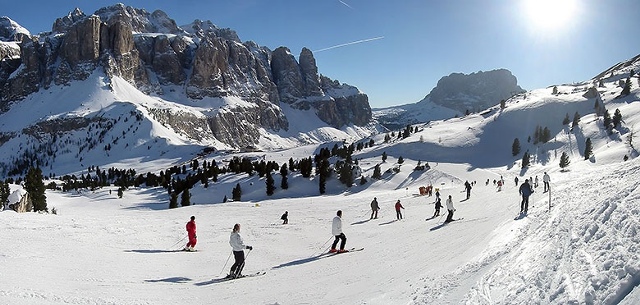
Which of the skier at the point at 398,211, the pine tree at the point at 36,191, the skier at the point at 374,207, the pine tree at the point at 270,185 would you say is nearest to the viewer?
the skier at the point at 398,211

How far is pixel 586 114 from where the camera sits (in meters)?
104

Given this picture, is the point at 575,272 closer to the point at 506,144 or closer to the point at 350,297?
the point at 350,297

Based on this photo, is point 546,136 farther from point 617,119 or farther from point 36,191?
point 36,191

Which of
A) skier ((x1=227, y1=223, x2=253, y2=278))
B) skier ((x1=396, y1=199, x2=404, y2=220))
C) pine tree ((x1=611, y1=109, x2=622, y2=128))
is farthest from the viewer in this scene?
pine tree ((x1=611, y1=109, x2=622, y2=128))

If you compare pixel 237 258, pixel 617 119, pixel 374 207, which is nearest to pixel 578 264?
pixel 237 258

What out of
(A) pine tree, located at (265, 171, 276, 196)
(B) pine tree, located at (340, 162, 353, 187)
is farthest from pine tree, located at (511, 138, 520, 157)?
(A) pine tree, located at (265, 171, 276, 196)

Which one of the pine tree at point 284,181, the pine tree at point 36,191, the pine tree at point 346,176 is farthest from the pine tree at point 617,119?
the pine tree at point 36,191

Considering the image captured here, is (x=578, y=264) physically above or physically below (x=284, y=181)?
above

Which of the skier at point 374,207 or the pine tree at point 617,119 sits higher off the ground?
the pine tree at point 617,119

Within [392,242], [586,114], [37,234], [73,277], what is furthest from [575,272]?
[586,114]

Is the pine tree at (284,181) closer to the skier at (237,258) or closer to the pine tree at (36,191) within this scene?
the pine tree at (36,191)

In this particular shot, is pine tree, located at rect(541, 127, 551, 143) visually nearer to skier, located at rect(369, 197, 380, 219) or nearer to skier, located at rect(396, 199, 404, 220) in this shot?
skier, located at rect(369, 197, 380, 219)

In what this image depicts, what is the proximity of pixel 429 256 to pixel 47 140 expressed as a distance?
225681 mm

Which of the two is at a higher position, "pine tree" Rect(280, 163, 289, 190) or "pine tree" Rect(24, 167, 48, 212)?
"pine tree" Rect(24, 167, 48, 212)
